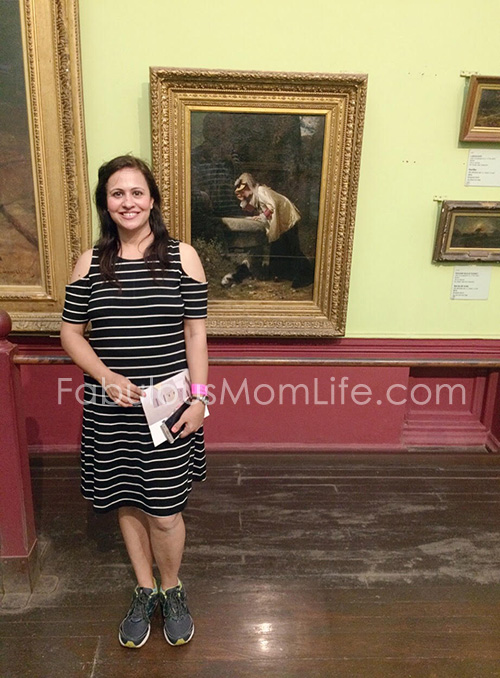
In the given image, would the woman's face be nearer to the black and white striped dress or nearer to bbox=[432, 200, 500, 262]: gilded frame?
the black and white striped dress

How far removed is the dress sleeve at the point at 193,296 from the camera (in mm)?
1569

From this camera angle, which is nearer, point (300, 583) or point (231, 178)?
point (300, 583)

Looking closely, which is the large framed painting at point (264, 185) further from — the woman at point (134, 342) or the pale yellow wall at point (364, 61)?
the woman at point (134, 342)

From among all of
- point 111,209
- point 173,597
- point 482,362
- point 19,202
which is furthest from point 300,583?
point 19,202

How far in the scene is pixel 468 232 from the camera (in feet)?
9.25

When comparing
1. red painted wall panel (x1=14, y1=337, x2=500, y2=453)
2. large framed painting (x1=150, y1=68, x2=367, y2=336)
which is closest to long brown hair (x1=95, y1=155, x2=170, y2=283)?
large framed painting (x1=150, y1=68, x2=367, y2=336)

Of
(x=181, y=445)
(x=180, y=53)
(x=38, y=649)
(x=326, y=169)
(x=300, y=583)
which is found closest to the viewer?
(x=181, y=445)

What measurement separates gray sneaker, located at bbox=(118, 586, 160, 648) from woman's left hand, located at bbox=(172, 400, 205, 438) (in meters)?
0.71

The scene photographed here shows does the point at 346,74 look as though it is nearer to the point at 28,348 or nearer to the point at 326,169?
the point at 326,169

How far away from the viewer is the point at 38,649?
1738mm

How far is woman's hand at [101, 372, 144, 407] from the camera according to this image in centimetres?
151

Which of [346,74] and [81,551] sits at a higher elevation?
[346,74]

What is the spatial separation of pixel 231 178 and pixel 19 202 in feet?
3.71

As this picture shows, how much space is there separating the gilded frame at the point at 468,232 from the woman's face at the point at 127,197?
6.25ft
